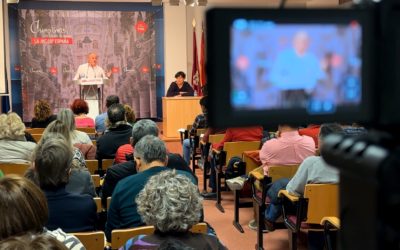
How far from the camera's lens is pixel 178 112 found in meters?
9.83

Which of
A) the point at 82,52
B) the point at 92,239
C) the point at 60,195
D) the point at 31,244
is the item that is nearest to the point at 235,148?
the point at 60,195

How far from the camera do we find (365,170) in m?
0.51

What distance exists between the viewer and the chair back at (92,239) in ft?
7.31

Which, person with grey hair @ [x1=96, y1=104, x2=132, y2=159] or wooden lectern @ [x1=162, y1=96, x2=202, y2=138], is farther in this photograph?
→ wooden lectern @ [x1=162, y1=96, x2=202, y2=138]

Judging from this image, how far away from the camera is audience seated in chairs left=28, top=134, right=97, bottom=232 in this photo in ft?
8.32

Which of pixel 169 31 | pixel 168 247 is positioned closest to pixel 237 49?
pixel 168 247

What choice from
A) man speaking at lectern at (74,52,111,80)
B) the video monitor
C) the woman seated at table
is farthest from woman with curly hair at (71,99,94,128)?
the video monitor

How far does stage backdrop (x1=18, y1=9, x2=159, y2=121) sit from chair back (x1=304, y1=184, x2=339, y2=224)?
932cm

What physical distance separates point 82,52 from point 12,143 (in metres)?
8.22


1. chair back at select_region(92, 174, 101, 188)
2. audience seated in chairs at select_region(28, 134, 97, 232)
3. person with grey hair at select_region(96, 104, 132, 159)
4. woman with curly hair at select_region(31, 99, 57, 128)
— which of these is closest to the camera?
audience seated in chairs at select_region(28, 134, 97, 232)

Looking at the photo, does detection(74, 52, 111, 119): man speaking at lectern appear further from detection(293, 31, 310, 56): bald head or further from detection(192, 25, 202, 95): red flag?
detection(293, 31, 310, 56): bald head

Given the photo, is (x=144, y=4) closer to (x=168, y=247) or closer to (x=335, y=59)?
(x=168, y=247)

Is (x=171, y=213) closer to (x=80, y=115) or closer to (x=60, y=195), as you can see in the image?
(x=60, y=195)

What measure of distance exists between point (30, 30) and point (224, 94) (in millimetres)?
11837
